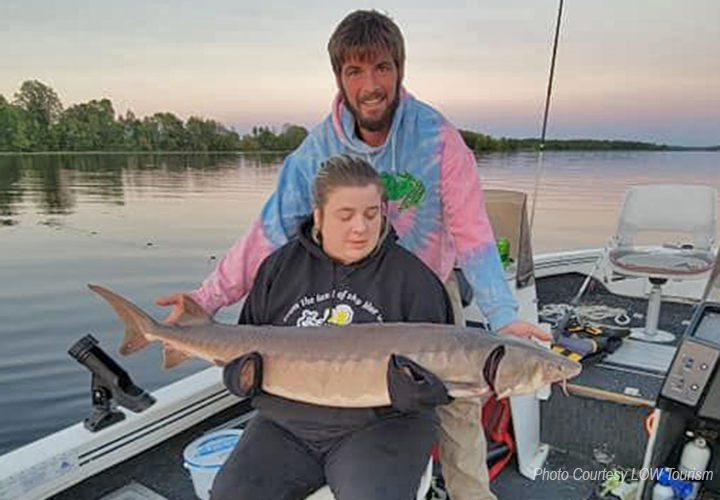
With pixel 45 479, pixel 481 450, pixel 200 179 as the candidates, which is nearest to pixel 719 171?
pixel 481 450

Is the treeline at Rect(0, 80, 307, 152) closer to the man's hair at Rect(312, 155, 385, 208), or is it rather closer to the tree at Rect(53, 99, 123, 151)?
the tree at Rect(53, 99, 123, 151)

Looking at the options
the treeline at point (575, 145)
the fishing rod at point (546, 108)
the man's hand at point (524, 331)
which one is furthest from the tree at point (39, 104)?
the man's hand at point (524, 331)

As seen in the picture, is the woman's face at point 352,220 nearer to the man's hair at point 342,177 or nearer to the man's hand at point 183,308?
the man's hair at point 342,177

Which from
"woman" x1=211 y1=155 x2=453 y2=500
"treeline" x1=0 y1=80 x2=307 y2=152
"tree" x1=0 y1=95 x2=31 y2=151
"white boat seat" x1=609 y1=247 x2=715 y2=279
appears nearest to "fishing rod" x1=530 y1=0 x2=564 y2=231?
"white boat seat" x1=609 y1=247 x2=715 y2=279

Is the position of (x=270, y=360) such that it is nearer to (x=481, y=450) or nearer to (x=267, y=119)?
(x=481, y=450)

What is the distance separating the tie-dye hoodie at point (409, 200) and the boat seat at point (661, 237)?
2.37 meters

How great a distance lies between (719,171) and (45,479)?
19.0 metres

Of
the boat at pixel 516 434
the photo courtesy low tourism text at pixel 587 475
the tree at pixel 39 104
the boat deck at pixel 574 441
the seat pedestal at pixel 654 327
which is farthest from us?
the tree at pixel 39 104

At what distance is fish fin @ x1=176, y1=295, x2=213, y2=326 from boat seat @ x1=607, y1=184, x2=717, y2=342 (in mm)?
3232

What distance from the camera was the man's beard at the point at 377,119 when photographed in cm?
204

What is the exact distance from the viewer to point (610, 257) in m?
4.16

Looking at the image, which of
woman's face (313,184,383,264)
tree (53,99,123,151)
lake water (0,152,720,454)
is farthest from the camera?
tree (53,99,123,151)

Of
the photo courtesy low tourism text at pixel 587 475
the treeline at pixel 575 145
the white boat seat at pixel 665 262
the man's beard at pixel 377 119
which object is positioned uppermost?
the man's beard at pixel 377 119

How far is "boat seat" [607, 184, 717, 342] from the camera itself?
380 cm
